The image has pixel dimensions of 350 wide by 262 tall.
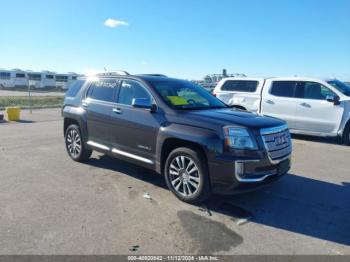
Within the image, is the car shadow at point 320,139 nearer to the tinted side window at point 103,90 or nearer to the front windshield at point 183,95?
the front windshield at point 183,95

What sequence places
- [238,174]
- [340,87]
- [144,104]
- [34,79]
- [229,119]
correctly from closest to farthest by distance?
[238,174]
[229,119]
[144,104]
[340,87]
[34,79]

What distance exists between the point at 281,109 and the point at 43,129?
8293mm

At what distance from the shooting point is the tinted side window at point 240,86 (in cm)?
1144

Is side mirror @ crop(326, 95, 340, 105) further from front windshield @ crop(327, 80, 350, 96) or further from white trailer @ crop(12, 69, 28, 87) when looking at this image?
white trailer @ crop(12, 69, 28, 87)

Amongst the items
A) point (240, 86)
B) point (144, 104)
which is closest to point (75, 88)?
point (144, 104)

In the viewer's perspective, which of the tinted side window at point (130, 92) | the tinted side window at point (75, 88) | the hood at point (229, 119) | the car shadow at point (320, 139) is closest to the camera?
the hood at point (229, 119)

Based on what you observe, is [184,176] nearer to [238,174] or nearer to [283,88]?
[238,174]

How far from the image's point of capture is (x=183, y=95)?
5.78 meters

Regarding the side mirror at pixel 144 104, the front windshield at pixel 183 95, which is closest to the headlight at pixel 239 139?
the front windshield at pixel 183 95

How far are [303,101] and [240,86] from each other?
2363 mm

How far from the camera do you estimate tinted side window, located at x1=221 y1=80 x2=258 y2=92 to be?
1144 cm

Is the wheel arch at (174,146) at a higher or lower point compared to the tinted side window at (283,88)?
lower

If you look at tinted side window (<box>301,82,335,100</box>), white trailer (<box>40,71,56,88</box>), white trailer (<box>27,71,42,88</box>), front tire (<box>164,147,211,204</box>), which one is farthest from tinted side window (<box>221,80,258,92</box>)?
white trailer (<box>40,71,56,88</box>)

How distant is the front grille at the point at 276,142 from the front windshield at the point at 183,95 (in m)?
1.26
